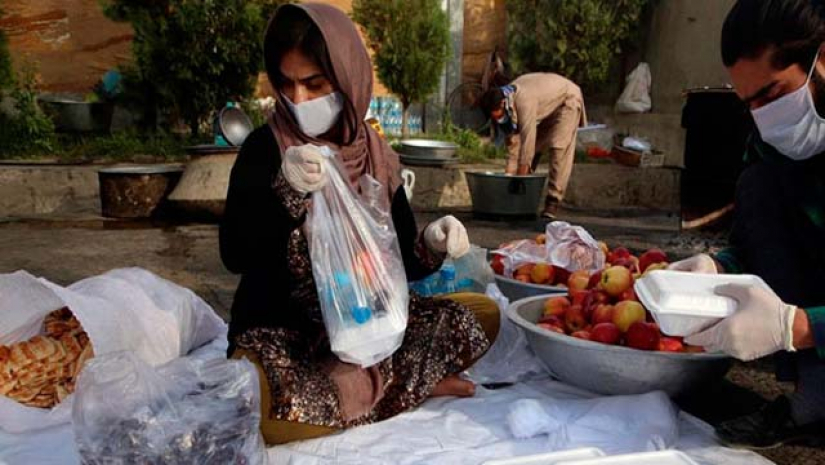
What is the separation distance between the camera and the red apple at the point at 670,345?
6.04ft

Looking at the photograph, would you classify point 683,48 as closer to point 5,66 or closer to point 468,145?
point 468,145

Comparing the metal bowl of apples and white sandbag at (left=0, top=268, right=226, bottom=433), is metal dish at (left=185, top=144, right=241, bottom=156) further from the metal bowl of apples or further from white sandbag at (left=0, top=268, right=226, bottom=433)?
the metal bowl of apples

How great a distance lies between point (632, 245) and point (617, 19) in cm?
509

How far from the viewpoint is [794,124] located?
5.41 ft

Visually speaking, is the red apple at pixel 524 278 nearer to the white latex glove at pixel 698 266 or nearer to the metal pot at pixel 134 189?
the white latex glove at pixel 698 266

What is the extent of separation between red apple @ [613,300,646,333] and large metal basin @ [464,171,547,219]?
3.50 meters

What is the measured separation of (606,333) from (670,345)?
0.59 ft

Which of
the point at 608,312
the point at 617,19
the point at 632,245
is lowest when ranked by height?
the point at 632,245

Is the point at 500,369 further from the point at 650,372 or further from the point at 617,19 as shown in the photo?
the point at 617,19

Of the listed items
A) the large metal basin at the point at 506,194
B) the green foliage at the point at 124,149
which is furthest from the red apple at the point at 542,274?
the green foliage at the point at 124,149

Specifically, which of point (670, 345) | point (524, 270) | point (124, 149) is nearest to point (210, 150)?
point (124, 149)

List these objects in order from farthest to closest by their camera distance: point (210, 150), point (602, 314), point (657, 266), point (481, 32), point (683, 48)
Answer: point (481, 32) → point (683, 48) → point (210, 150) → point (657, 266) → point (602, 314)

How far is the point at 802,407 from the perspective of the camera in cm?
175

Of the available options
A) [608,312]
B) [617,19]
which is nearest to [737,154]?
[608,312]
